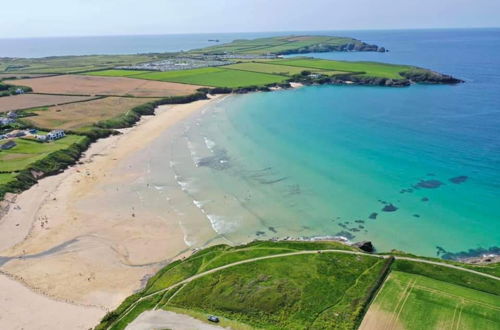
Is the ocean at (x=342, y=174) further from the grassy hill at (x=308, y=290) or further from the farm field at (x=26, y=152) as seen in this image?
the farm field at (x=26, y=152)

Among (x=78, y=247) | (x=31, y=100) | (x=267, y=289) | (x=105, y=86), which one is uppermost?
(x=105, y=86)

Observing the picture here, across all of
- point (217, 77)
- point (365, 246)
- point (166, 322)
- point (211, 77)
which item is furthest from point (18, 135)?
point (217, 77)

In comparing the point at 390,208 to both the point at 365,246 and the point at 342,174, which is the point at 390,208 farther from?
the point at 342,174

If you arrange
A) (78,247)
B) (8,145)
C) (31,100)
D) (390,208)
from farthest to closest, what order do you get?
1. (31,100)
2. (8,145)
3. (390,208)
4. (78,247)

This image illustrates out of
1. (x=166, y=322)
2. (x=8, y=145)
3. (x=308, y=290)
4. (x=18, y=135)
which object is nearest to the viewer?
(x=166, y=322)

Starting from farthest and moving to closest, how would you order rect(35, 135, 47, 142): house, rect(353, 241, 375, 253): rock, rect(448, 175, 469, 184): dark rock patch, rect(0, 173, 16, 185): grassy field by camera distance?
rect(35, 135, 47, 142): house < rect(0, 173, 16, 185): grassy field < rect(448, 175, 469, 184): dark rock patch < rect(353, 241, 375, 253): rock

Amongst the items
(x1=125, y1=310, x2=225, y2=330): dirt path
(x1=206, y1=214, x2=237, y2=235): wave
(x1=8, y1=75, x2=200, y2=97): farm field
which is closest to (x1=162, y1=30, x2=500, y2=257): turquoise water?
(x1=206, y1=214, x2=237, y2=235): wave

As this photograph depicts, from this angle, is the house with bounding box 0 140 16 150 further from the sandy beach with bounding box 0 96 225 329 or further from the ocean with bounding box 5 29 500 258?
the ocean with bounding box 5 29 500 258
